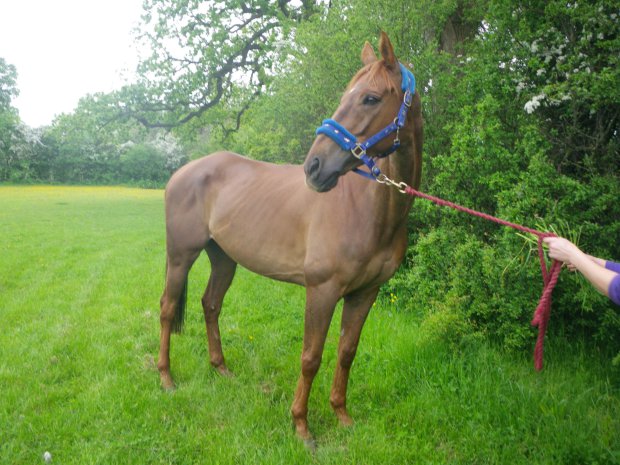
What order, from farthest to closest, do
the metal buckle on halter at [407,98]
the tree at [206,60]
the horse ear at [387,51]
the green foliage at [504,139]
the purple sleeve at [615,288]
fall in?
the tree at [206,60], the green foliage at [504,139], the metal buckle on halter at [407,98], the horse ear at [387,51], the purple sleeve at [615,288]

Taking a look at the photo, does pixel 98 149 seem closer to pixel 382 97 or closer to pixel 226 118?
pixel 226 118

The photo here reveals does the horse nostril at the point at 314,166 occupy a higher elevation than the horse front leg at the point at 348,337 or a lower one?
higher

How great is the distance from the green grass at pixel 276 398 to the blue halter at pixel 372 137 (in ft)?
5.93

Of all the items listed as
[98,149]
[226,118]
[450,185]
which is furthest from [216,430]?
[98,149]

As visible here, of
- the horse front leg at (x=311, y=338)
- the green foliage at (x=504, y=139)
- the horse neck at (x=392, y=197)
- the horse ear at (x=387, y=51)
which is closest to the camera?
the horse ear at (x=387, y=51)

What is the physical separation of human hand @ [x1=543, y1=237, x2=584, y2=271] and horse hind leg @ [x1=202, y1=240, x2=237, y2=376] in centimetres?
279

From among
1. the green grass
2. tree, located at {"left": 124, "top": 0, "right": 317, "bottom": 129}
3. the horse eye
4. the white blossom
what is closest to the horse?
the horse eye

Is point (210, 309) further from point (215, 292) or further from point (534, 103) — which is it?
point (534, 103)

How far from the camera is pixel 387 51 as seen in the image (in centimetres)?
229

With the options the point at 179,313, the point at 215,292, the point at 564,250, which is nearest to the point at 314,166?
the point at 564,250

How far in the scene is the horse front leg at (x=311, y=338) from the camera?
2.66m

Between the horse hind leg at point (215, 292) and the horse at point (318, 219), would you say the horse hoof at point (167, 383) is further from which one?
the horse hind leg at point (215, 292)

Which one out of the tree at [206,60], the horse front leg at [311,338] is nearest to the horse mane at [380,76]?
the horse front leg at [311,338]

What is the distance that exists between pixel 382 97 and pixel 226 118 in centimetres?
1723
